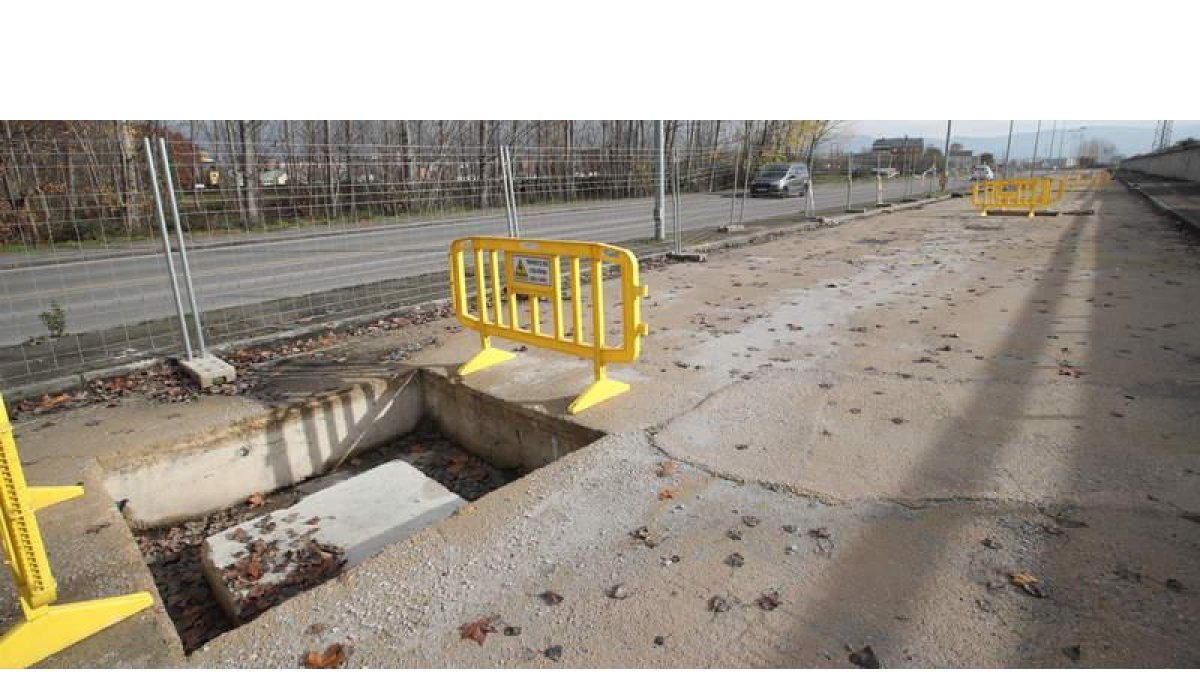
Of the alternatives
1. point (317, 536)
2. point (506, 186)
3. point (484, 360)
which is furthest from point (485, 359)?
point (506, 186)

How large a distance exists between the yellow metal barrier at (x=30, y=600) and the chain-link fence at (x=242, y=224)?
3.53 meters

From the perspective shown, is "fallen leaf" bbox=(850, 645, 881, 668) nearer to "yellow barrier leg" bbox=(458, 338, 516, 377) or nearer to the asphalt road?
"yellow barrier leg" bbox=(458, 338, 516, 377)

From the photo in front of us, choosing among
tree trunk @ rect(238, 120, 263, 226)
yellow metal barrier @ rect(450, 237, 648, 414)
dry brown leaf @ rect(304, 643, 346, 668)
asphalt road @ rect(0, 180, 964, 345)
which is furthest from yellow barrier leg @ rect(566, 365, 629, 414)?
asphalt road @ rect(0, 180, 964, 345)

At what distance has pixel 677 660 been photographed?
2305 millimetres

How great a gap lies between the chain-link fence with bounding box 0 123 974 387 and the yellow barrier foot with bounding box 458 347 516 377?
224cm

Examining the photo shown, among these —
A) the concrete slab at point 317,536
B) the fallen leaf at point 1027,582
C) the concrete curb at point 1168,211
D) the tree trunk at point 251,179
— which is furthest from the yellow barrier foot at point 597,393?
the concrete curb at point 1168,211

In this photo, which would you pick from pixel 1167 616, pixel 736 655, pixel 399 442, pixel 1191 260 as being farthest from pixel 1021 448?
pixel 1191 260

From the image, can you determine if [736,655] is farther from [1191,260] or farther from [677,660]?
[1191,260]

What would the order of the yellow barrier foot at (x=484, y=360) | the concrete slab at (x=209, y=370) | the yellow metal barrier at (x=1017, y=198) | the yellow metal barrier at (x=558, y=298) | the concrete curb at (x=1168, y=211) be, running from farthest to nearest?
1. the yellow metal barrier at (x=1017, y=198)
2. the concrete curb at (x=1168, y=211)
3. the yellow barrier foot at (x=484, y=360)
4. the concrete slab at (x=209, y=370)
5. the yellow metal barrier at (x=558, y=298)

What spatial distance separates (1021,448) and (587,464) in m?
2.44

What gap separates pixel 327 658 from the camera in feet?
7.77

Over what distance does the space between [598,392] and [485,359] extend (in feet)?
4.22

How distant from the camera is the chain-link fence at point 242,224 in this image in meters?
6.20

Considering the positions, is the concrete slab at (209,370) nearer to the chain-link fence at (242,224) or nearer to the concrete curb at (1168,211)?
the chain-link fence at (242,224)
